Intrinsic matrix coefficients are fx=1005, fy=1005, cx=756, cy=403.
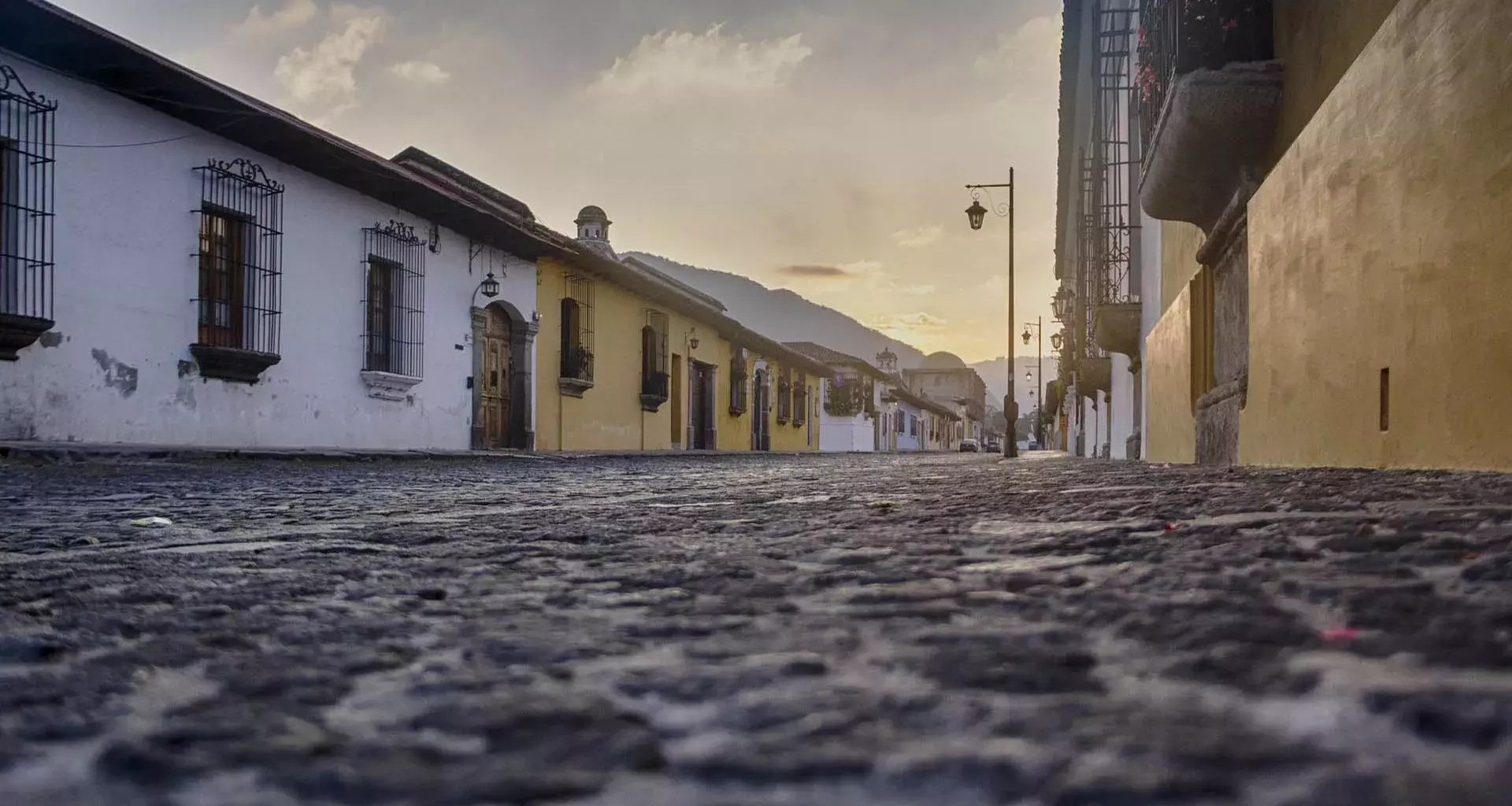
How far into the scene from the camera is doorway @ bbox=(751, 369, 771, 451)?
27.2m

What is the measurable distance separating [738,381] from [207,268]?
16.5 metres

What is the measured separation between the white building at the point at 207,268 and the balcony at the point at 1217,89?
7.89 m

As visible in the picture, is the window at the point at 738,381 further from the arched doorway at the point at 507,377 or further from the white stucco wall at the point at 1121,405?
the white stucco wall at the point at 1121,405

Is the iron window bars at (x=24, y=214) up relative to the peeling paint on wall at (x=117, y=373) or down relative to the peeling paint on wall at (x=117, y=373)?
up

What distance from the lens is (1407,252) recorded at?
121 inches

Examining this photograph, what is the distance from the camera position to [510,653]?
85cm

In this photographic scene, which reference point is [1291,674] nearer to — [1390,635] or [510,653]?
[1390,635]

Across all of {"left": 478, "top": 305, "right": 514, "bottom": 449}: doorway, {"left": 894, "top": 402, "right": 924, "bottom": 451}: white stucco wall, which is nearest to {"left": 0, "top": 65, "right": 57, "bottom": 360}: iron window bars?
{"left": 478, "top": 305, "right": 514, "bottom": 449}: doorway

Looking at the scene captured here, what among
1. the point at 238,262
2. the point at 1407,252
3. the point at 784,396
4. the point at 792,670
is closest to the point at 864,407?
the point at 784,396

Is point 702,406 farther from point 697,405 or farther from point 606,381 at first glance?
point 606,381

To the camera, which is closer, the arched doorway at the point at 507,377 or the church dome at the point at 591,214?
the arched doorway at the point at 507,377

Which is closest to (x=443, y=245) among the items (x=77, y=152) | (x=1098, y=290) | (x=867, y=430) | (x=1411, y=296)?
(x=77, y=152)

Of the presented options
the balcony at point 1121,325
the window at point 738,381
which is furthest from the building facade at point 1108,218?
the window at point 738,381

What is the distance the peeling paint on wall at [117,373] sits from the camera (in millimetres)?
8562
